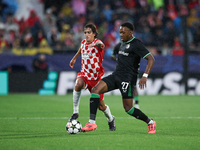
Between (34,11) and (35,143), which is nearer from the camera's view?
(35,143)

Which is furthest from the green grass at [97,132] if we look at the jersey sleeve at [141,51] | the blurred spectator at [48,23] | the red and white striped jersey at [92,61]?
the blurred spectator at [48,23]

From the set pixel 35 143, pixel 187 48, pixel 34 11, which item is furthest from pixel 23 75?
pixel 35 143

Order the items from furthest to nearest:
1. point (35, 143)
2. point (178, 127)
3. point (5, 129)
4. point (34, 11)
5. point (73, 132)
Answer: point (34, 11)
point (178, 127)
point (5, 129)
point (73, 132)
point (35, 143)

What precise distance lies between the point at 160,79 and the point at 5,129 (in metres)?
12.3

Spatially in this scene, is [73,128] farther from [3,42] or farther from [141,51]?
[3,42]

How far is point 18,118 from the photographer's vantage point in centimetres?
1088

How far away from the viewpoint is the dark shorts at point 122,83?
8.13 metres

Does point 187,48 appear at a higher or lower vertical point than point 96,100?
higher

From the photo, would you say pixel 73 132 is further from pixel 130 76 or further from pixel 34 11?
pixel 34 11

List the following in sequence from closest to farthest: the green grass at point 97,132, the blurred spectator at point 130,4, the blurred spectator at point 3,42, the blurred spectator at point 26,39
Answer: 1. the green grass at point 97,132
2. the blurred spectator at point 3,42
3. the blurred spectator at point 26,39
4. the blurred spectator at point 130,4

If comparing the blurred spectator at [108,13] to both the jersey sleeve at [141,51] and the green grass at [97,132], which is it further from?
the jersey sleeve at [141,51]

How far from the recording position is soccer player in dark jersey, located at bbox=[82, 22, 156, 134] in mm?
8102

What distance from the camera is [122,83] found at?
8164mm

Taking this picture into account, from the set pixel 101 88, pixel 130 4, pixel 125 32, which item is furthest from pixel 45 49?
pixel 101 88
